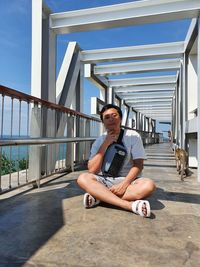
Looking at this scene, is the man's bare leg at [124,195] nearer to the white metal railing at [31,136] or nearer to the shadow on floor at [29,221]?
the shadow on floor at [29,221]

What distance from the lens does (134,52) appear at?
7301 millimetres

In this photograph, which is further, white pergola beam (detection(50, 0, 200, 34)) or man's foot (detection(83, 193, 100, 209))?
white pergola beam (detection(50, 0, 200, 34))

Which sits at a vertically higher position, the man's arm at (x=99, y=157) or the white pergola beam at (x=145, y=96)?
the white pergola beam at (x=145, y=96)

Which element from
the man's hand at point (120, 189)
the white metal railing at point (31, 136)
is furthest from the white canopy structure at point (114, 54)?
the man's hand at point (120, 189)

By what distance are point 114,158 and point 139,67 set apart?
21.5 feet

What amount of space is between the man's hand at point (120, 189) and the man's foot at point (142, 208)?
0.62 feet

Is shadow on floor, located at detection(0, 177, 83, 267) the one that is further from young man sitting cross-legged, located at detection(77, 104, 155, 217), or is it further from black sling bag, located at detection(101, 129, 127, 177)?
black sling bag, located at detection(101, 129, 127, 177)

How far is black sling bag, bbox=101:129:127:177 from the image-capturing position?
8.83ft

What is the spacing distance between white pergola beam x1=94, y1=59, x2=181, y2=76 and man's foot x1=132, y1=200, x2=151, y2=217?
6892mm

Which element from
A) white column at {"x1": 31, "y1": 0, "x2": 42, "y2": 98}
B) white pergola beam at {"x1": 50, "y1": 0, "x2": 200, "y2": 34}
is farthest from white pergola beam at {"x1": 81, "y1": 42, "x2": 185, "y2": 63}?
white column at {"x1": 31, "y1": 0, "x2": 42, "y2": 98}

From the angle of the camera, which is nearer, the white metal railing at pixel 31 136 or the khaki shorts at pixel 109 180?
the khaki shorts at pixel 109 180

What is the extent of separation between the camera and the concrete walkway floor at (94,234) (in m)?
1.54

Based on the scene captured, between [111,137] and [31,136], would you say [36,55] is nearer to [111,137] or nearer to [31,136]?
[31,136]

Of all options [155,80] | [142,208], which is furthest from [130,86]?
[142,208]
